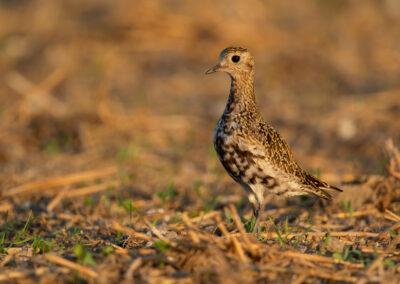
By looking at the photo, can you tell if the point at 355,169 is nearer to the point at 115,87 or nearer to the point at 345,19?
the point at 115,87

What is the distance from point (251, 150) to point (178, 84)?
7.03 metres

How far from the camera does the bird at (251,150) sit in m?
4.82

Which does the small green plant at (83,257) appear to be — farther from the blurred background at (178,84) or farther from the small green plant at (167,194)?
the blurred background at (178,84)

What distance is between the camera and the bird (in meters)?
4.82

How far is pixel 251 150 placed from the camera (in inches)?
190

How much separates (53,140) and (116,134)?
1.07 m

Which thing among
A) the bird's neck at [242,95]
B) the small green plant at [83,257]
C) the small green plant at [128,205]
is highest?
the bird's neck at [242,95]

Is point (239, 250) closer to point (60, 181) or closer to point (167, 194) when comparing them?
point (167, 194)

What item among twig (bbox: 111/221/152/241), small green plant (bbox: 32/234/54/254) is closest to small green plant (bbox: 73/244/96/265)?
twig (bbox: 111/221/152/241)

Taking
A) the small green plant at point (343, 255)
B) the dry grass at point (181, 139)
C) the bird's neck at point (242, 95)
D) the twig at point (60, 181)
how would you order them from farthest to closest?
the twig at point (60, 181)
the bird's neck at point (242, 95)
the small green plant at point (343, 255)
the dry grass at point (181, 139)

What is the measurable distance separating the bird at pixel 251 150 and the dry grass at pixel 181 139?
0.38 metres

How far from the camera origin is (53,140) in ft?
27.7

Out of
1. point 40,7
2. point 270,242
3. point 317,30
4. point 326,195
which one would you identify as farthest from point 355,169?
point 40,7

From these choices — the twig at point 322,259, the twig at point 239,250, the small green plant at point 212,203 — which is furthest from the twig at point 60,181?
the twig at point 322,259
